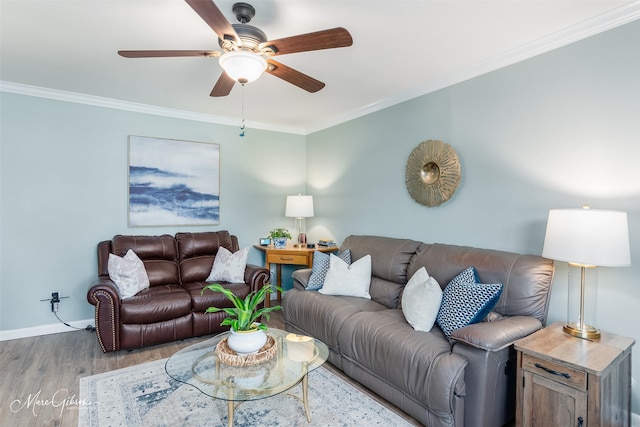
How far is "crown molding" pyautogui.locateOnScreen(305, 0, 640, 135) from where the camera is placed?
202 centimetres

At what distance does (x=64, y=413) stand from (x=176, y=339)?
114 cm

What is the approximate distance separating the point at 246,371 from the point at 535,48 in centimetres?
287

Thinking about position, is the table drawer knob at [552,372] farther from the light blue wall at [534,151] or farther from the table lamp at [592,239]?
the light blue wall at [534,151]

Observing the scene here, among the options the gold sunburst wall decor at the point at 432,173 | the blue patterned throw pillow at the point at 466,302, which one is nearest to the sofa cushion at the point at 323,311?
the blue patterned throw pillow at the point at 466,302

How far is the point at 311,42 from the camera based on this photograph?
1786 mm

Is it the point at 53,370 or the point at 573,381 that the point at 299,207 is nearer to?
the point at 53,370

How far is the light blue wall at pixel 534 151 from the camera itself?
205cm

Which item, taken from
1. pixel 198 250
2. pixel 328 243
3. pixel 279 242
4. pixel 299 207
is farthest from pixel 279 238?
pixel 198 250

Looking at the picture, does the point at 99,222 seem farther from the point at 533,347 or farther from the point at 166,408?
the point at 533,347

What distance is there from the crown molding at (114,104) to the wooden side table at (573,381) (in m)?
3.99

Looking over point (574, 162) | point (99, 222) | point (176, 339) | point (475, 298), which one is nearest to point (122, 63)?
point (99, 222)

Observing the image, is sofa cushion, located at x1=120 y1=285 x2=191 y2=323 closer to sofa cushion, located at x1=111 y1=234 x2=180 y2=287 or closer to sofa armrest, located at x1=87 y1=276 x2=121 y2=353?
sofa armrest, located at x1=87 y1=276 x2=121 y2=353

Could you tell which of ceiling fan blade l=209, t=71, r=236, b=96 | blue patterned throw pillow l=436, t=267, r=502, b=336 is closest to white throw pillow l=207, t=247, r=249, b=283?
ceiling fan blade l=209, t=71, r=236, b=96

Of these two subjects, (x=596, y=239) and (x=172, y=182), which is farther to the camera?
(x=172, y=182)
